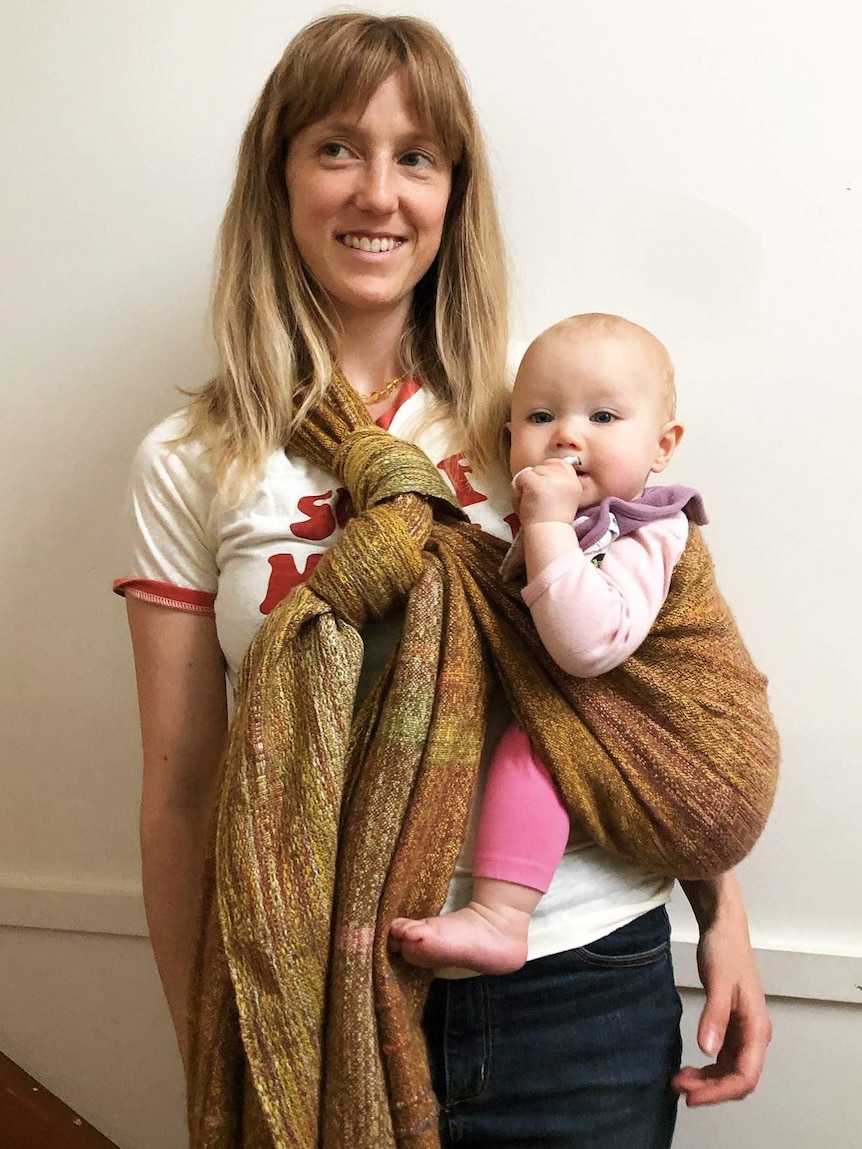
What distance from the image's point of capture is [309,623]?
92cm

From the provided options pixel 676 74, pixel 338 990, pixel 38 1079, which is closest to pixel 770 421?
pixel 676 74

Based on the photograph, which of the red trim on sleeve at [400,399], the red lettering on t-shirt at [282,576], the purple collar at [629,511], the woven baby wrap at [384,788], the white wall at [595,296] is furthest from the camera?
the white wall at [595,296]

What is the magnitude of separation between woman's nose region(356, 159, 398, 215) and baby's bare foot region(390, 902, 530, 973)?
2.47 ft

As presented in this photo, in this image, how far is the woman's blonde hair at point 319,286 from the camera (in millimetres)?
1057

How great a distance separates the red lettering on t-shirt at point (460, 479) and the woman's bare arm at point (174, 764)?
0.33m

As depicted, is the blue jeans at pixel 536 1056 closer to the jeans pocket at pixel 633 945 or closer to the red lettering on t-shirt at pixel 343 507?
the jeans pocket at pixel 633 945

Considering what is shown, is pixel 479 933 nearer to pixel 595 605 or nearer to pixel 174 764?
pixel 595 605

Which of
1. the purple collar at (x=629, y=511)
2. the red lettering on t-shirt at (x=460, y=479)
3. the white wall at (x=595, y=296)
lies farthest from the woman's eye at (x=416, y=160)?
the purple collar at (x=629, y=511)

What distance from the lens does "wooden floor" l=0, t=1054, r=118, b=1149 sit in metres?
1.50

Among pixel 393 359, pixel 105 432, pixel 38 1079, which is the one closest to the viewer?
pixel 393 359

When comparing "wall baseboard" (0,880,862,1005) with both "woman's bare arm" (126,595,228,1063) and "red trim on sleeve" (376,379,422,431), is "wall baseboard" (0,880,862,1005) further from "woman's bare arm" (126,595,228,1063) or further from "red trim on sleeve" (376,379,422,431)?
"red trim on sleeve" (376,379,422,431)

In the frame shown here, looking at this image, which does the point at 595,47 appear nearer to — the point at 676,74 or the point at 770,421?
the point at 676,74

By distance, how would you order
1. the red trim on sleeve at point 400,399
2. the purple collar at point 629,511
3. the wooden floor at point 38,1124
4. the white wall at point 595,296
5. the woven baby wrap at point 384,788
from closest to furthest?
the woven baby wrap at point 384,788, the purple collar at point 629,511, the red trim on sleeve at point 400,399, the white wall at point 595,296, the wooden floor at point 38,1124

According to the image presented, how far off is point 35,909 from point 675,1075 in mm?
1039
